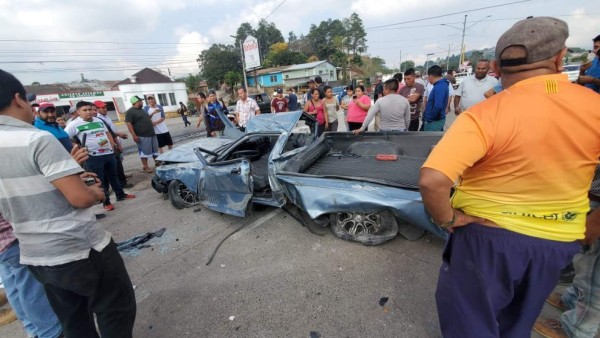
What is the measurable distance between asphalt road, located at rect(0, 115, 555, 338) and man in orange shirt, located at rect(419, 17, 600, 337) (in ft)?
3.31

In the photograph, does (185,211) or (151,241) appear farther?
(185,211)

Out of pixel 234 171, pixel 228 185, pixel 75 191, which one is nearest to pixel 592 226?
pixel 75 191

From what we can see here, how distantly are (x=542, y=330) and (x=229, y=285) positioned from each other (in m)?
2.35

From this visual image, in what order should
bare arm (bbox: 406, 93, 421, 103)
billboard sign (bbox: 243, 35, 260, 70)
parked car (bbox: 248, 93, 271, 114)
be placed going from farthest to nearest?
1. billboard sign (bbox: 243, 35, 260, 70)
2. parked car (bbox: 248, 93, 271, 114)
3. bare arm (bbox: 406, 93, 421, 103)

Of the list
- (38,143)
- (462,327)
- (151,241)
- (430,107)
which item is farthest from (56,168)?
(430,107)

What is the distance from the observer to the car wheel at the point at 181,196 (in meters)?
4.26

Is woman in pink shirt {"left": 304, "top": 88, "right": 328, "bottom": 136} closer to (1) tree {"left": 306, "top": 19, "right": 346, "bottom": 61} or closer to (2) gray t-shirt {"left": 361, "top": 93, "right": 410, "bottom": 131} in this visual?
(2) gray t-shirt {"left": 361, "top": 93, "right": 410, "bottom": 131}

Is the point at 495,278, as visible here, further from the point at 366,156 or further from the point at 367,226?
the point at 366,156

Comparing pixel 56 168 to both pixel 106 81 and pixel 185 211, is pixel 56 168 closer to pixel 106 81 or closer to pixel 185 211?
pixel 185 211

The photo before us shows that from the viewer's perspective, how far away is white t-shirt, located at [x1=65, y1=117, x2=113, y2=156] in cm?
417

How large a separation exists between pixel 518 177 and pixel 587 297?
3.86 ft

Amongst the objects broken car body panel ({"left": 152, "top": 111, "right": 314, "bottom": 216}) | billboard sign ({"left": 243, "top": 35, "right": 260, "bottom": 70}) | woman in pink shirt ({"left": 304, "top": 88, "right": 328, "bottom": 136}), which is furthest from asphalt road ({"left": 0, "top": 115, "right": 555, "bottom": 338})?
billboard sign ({"left": 243, "top": 35, "right": 260, "bottom": 70})

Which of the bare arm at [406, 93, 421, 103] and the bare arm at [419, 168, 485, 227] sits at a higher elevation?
the bare arm at [406, 93, 421, 103]

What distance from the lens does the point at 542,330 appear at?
1.75 metres
